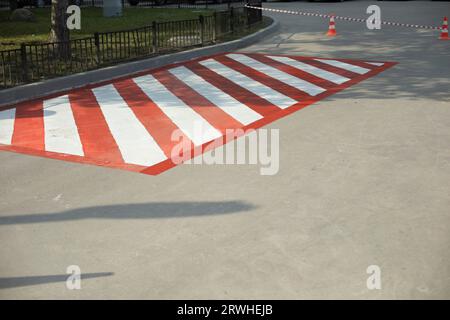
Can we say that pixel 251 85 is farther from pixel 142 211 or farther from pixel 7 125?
pixel 142 211

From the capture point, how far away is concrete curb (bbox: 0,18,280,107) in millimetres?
10922

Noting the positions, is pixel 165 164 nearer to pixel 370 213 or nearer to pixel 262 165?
pixel 262 165

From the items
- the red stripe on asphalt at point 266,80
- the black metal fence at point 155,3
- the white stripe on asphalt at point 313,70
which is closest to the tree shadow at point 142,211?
the red stripe on asphalt at point 266,80

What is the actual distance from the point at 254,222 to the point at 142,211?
1.21 meters

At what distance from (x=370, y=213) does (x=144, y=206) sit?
7.77ft

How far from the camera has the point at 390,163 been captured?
23.2 feet

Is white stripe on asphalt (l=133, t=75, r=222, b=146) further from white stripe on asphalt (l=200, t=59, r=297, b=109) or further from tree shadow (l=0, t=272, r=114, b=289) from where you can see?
tree shadow (l=0, t=272, r=114, b=289)

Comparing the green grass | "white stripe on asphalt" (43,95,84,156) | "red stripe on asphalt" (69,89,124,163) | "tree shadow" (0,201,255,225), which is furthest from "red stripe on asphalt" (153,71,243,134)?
the green grass

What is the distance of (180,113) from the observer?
9.75 m

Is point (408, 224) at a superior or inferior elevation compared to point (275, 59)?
inferior

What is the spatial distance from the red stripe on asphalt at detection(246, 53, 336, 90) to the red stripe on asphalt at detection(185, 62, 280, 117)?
1660 millimetres

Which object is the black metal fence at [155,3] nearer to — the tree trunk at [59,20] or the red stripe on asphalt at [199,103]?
the tree trunk at [59,20]
